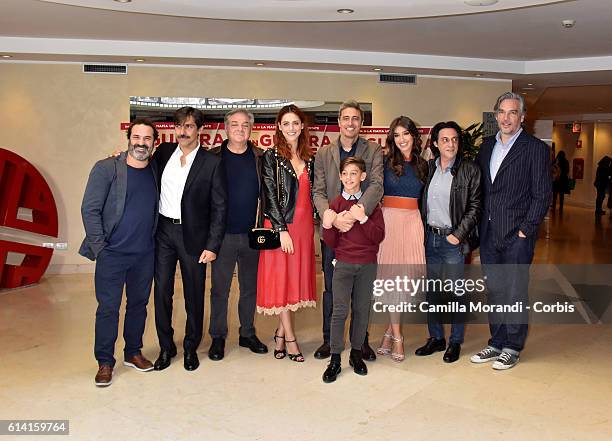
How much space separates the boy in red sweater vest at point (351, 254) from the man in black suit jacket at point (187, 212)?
2.40 ft

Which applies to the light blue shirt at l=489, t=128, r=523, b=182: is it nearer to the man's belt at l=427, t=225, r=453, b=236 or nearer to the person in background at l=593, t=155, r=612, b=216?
the man's belt at l=427, t=225, r=453, b=236

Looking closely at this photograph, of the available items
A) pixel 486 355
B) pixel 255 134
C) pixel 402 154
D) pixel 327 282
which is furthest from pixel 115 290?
pixel 255 134

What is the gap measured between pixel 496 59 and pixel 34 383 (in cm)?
630

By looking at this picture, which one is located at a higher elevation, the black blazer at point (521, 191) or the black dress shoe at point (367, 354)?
the black blazer at point (521, 191)

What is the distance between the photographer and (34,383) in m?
3.60

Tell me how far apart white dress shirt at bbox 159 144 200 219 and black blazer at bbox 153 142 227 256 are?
1.7 inches

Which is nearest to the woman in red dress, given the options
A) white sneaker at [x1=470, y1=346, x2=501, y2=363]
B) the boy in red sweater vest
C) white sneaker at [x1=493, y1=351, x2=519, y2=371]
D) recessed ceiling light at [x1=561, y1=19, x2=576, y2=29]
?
the boy in red sweater vest

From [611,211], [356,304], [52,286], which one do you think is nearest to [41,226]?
[52,286]

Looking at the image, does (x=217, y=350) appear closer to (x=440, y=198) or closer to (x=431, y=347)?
(x=431, y=347)

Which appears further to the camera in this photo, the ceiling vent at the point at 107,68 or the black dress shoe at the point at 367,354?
the ceiling vent at the point at 107,68

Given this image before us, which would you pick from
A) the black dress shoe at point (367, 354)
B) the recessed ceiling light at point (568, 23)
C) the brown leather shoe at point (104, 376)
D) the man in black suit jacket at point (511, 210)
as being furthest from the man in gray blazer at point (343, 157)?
the recessed ceiling light at point (568, 23)

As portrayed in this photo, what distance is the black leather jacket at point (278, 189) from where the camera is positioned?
3814mm

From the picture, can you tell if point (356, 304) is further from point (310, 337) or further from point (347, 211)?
point (310, 337)

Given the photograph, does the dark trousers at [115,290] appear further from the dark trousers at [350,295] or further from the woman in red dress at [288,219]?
the dark trousers at [350,295]
